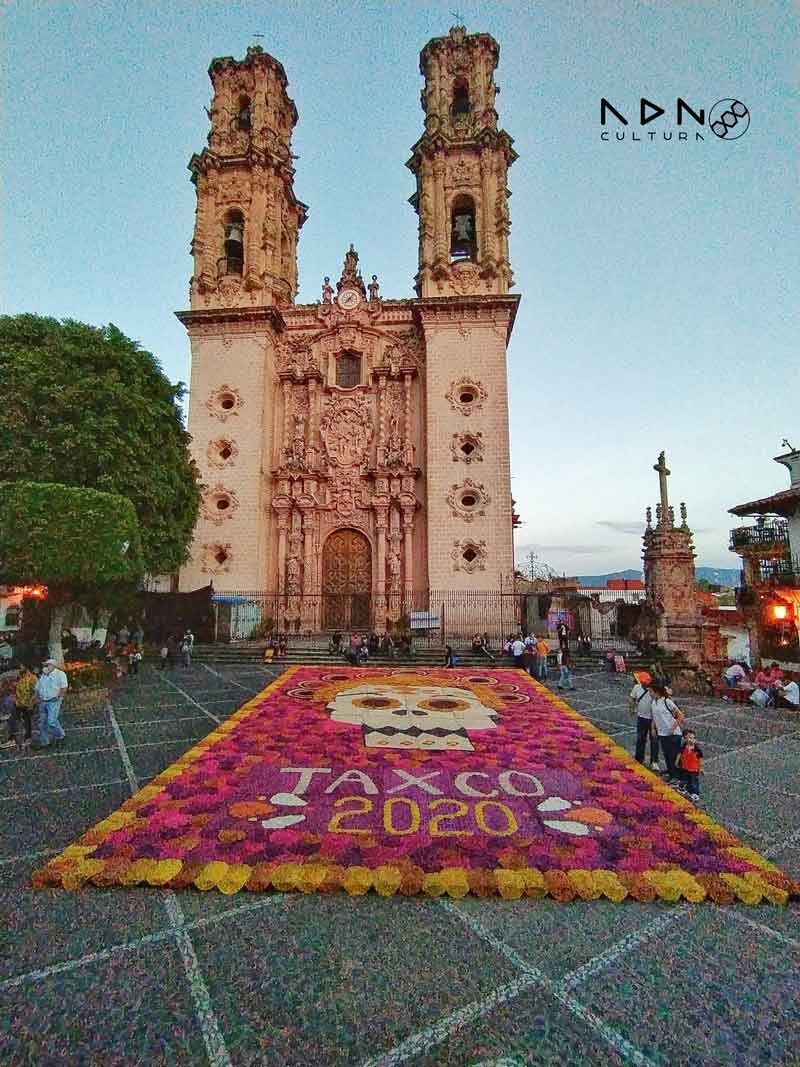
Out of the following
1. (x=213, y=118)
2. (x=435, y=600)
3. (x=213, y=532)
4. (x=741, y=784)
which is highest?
(x=213, y=118)

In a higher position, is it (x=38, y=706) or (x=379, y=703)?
(x=38, y=706)

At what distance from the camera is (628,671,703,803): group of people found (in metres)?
5.21

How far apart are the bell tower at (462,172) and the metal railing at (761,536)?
17162 millimetres

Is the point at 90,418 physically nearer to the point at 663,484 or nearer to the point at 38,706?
the point at 38,706

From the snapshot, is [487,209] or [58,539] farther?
[487,209]

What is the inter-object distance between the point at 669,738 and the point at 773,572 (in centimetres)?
2085

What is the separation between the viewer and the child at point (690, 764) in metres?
5.15

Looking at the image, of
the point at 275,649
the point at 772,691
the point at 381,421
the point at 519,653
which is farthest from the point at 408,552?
the point at 772,691

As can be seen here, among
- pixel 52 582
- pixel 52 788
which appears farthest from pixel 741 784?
pixel 52 582

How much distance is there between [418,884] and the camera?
3.64 m

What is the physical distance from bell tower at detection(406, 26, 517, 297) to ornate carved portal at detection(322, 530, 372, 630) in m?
12.1

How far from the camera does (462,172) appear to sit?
77.5 feet

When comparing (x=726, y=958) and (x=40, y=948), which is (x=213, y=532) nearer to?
(x=40, y=948)

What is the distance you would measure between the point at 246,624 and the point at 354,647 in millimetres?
6314
